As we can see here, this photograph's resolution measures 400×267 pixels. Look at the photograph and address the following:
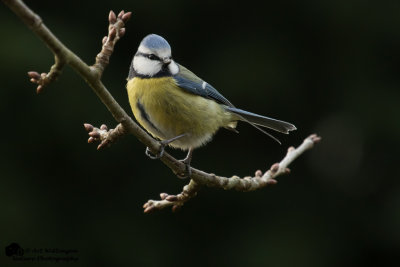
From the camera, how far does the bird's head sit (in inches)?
104

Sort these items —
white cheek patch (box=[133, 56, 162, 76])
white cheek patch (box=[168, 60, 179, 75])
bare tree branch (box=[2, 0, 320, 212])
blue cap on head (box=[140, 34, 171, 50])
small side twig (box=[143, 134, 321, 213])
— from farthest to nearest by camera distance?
white cheek patch (box=[168, 60, 179, 75]) → white cheek patch (box=[133, 56, 162, 76]) → blue cap on head (box=[140, 34, 171, 50]) → small side twig (box=[143, 134, 321, 213]) → bare tree branch (box=[2, 0, 320, 212])

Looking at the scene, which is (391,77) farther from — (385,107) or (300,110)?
(300,110)

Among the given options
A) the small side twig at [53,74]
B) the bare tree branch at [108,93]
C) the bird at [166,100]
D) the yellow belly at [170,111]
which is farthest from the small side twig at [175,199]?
the small side twig at [53,74]

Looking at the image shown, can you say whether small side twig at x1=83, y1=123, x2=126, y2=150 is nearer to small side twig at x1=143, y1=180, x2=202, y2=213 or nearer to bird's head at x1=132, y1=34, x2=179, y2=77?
small side twig at x1=143, y1=180, x2=202, y2=213

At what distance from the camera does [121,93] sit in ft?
17.0

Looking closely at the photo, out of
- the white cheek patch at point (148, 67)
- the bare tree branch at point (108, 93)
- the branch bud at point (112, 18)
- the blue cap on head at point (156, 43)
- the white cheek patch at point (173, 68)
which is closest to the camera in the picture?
the bare tree branch at point (108, 93)

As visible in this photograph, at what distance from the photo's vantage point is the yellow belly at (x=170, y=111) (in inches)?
106

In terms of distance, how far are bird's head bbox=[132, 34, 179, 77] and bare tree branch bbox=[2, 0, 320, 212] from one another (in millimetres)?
637

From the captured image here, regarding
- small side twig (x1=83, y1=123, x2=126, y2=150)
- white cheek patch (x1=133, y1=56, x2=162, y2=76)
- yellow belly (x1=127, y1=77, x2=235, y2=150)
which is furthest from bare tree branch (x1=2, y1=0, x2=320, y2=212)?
white cheek patch (x1=133, y1=56, x2=162, y2=76)

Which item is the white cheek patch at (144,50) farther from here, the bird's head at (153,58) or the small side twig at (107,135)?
the small side twig at (107,135)

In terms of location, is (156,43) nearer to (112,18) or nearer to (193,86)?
(193,86)

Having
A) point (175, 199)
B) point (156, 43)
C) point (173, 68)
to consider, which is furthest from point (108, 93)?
point (173, 68)

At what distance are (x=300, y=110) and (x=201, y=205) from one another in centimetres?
141

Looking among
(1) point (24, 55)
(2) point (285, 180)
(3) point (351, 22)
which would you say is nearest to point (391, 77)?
(3) point (351, 22)
